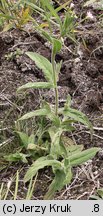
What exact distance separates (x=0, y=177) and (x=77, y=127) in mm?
360

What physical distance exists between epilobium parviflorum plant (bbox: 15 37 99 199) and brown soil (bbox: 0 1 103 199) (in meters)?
0.06

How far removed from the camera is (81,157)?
153 centimetres

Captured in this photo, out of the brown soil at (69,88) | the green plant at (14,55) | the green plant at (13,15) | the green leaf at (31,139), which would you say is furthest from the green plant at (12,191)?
the green plant at (13,15)

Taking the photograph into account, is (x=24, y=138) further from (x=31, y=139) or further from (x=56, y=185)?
(x=56, y=185)

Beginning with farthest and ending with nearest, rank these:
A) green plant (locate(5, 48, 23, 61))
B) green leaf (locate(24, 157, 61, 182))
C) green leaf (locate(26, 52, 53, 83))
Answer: green plant (locate(5, 48, 23, 61))
green leaf (locate(26, 52, 53, 83))
green leaf (locate(24, 157, 61, 182))

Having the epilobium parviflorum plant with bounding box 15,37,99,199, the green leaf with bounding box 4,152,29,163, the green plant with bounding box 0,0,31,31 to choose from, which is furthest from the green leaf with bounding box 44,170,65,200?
the green plant with bounding box 0,0,31,31

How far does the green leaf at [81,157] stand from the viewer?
152 cm

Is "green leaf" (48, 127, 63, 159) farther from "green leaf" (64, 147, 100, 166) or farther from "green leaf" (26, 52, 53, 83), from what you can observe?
"green leaf" (26, 52, 53, 83)

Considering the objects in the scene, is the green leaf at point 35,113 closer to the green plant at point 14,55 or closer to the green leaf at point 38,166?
the green leaf at point 38,166

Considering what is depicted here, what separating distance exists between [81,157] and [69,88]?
0.44 meters

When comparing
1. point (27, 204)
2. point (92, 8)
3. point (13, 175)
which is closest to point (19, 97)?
point (13, 175)

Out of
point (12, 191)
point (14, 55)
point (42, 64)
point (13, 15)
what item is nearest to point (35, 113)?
point (42, 64)

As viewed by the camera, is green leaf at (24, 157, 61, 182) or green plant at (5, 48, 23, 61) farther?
green plant at (5, 48, 23, 61)

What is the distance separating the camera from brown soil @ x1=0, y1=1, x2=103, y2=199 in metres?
1.60
